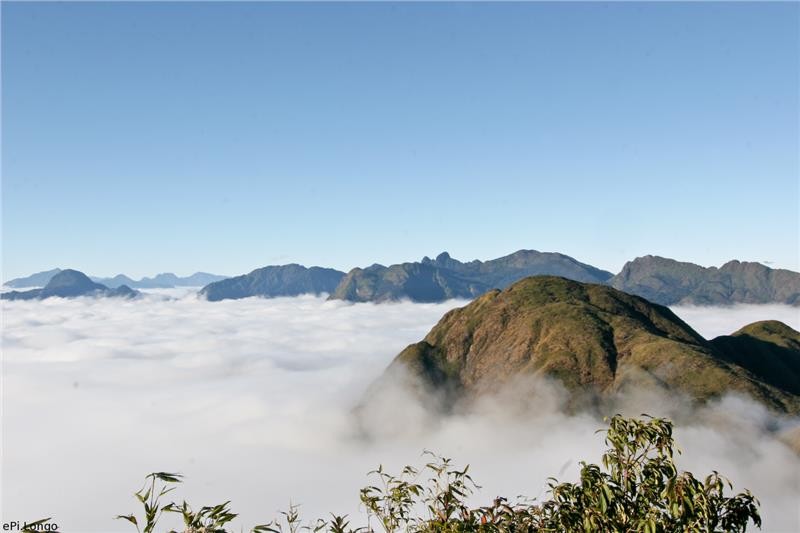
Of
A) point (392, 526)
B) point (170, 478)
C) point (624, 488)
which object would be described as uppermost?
point (170, 478)

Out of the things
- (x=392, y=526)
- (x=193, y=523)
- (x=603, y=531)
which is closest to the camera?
(x=193, y=523)

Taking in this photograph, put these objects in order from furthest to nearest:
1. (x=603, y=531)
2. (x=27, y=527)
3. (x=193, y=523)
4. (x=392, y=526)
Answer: (x=392, y=526) < (x=603, y=531) < (x=193, y=523) < (x=27, y=527)

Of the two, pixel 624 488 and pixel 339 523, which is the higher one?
pixel 624 488

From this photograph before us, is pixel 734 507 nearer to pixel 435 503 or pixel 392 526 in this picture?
pixel 435 503

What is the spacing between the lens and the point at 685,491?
72.8 feet

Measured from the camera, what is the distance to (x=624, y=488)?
82.5ft

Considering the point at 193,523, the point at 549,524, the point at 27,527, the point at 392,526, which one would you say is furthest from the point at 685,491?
the point at 27,527

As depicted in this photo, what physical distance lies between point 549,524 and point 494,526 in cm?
277

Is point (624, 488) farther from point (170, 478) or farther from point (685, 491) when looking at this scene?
point (170, 478)

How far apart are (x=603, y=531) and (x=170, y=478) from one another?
19452mm

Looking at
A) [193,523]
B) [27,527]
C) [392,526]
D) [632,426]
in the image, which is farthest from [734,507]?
[27,527]

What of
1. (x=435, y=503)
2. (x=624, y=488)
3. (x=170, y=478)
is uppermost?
(x=170, y=478)

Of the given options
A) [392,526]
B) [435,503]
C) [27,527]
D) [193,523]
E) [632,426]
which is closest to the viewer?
[27,527]

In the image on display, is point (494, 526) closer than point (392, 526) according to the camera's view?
Yes
